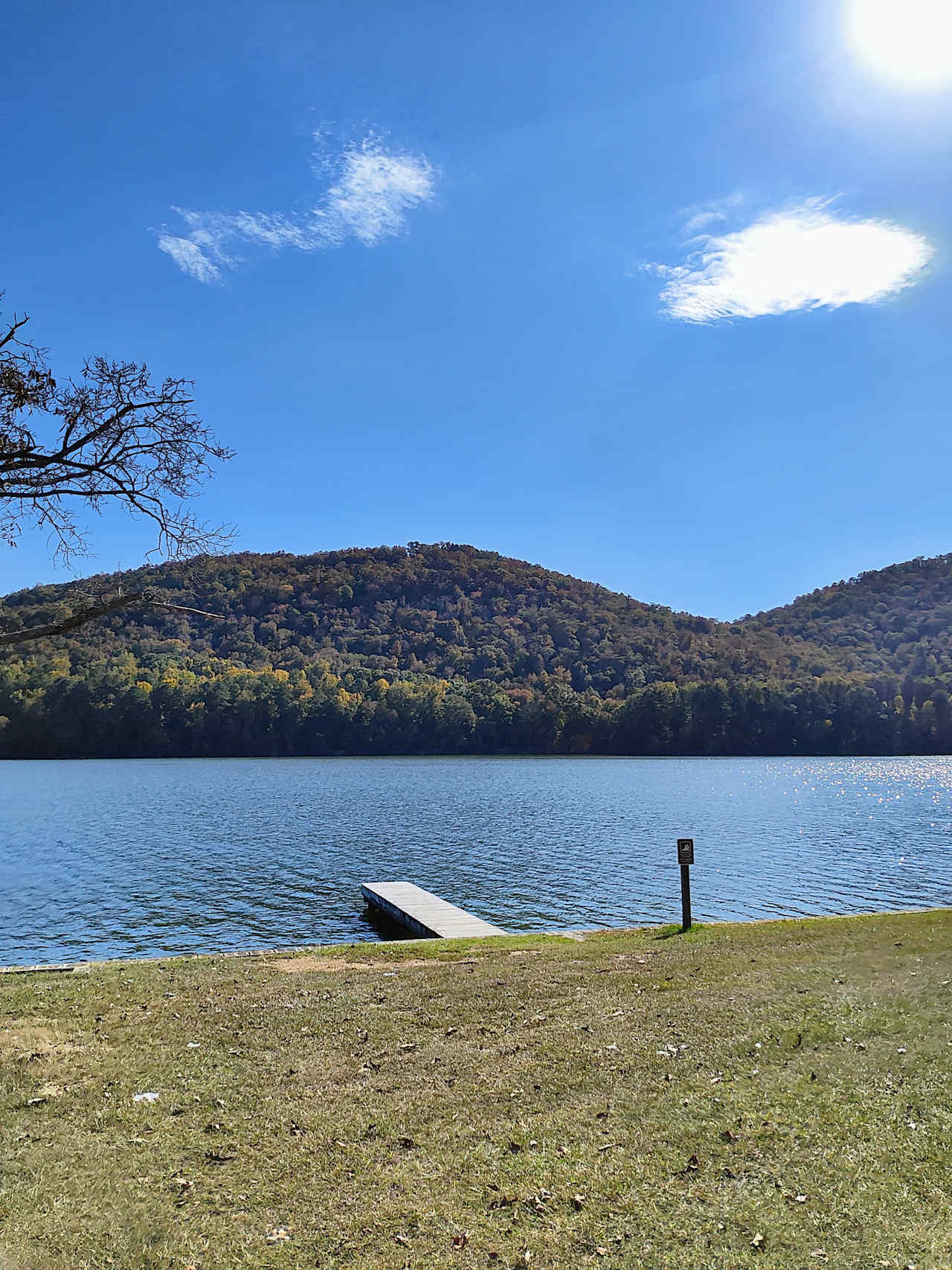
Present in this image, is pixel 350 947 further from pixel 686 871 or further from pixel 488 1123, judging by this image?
pixel 488 1123

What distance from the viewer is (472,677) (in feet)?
422

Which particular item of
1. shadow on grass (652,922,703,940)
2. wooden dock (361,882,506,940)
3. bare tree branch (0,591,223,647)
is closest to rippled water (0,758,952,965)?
wooden dock (361,882,506,940)

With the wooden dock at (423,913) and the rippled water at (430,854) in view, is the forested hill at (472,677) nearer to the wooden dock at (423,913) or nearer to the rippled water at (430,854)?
the rippled water at (430,854)

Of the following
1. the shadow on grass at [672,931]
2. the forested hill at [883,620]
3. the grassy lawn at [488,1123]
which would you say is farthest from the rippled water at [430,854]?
the forested hill at [883,620]

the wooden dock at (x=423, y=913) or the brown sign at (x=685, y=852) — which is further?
the wooden dock at (x=423, y=913)

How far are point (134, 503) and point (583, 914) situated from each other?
1510 centimetres

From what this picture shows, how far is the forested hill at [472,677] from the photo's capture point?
102750mm

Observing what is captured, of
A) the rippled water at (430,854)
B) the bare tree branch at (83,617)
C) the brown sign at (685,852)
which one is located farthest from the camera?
the rippled water at (430,854)

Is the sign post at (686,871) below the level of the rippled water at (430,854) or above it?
above

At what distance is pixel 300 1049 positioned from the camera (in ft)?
24.3

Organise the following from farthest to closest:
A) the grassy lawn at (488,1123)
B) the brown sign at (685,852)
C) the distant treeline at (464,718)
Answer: the distant treeline at (464,718) → the brown sign at (685,852) → the grassy lawn at (488,1123)

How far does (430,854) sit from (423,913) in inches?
461

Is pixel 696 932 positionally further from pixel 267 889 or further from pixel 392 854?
pixel 392 854

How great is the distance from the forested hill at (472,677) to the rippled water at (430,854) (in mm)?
39692
